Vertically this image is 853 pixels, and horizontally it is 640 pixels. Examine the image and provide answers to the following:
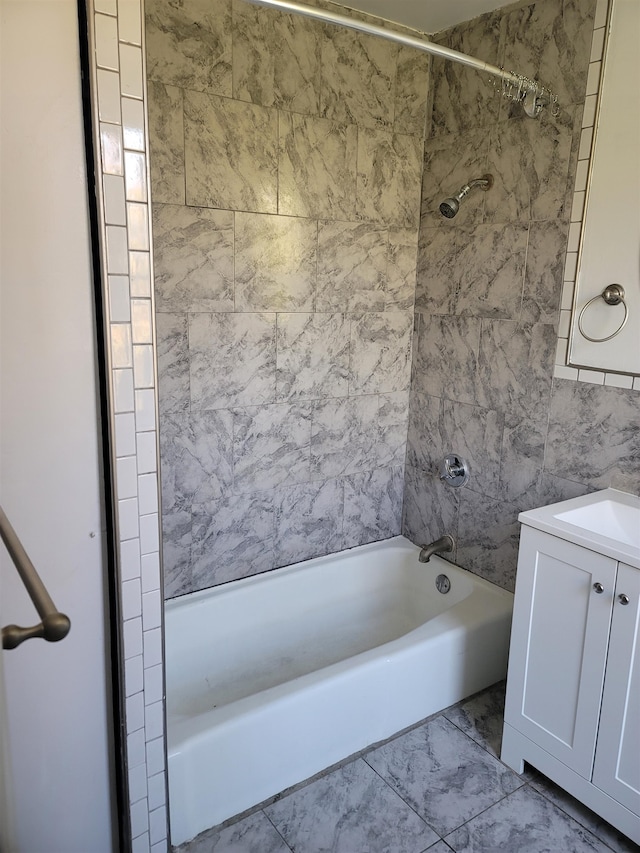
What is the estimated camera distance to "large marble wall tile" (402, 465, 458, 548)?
9.18 ft

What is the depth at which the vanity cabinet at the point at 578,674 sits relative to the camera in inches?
64.6

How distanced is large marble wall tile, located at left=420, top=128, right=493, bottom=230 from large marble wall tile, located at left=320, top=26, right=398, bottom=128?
0.25 meters

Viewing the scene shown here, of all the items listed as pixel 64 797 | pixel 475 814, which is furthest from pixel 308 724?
pixel 64 797

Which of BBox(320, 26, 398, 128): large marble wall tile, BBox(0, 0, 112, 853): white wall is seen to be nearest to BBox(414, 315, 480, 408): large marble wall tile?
BBox(320, 26, 398, 128): large marble wall tile

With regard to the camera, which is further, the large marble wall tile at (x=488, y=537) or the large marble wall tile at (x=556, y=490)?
the large marble wall tile at (x=488, y=537)

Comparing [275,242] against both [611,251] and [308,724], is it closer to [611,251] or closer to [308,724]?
[611,251]

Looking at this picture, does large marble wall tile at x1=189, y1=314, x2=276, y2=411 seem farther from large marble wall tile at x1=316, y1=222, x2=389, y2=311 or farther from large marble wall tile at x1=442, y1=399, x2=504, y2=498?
large marble wall tile at x1=442, y1=399, x2=504, y2=498

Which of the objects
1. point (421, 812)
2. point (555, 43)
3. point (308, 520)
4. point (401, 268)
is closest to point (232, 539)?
point (308, 520)

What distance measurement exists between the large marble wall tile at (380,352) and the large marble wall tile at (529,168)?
2.02 ft

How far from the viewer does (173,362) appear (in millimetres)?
2250

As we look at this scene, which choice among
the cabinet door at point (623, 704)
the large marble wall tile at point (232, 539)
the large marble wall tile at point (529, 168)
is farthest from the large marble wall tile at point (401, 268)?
the cabinet door at point (623, 704)

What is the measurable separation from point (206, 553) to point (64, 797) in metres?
1.17

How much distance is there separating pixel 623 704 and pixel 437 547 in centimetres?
118

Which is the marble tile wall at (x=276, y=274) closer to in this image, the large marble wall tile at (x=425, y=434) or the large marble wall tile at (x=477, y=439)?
the large marble wall tile at (x=425, y=434)
